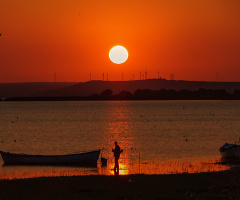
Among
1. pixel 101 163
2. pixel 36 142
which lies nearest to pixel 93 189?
pixel 101 163

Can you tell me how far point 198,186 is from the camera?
2528cm

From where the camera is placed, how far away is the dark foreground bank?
906 inches

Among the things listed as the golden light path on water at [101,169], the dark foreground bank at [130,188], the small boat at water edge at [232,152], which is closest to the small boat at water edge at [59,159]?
the golden light path on water at [101,169]

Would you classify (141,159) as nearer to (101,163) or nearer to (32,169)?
(101,163)

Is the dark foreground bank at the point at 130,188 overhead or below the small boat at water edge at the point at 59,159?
overhead

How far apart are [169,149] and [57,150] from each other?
52.9 feet

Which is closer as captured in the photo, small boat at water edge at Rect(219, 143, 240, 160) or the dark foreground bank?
the dark foreground bank

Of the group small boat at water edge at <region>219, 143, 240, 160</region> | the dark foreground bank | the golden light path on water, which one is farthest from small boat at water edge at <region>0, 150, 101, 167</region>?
the dark foreground bank

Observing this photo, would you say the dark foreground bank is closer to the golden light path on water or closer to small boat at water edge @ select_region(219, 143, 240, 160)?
the golden light path on water

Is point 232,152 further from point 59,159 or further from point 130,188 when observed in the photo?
point 130,188

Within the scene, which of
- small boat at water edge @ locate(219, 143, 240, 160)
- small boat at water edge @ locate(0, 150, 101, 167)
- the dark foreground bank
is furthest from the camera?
small boat at water edge @ locate(219, 143, 240, 160)

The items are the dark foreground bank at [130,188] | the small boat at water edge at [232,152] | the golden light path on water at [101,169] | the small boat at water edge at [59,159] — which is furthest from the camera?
the small boat at water edge at [232,152]

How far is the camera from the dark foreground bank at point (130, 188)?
23.0 meters

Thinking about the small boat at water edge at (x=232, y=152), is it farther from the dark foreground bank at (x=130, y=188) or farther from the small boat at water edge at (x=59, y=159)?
the dark foreground bank at (x=130, y=188)
